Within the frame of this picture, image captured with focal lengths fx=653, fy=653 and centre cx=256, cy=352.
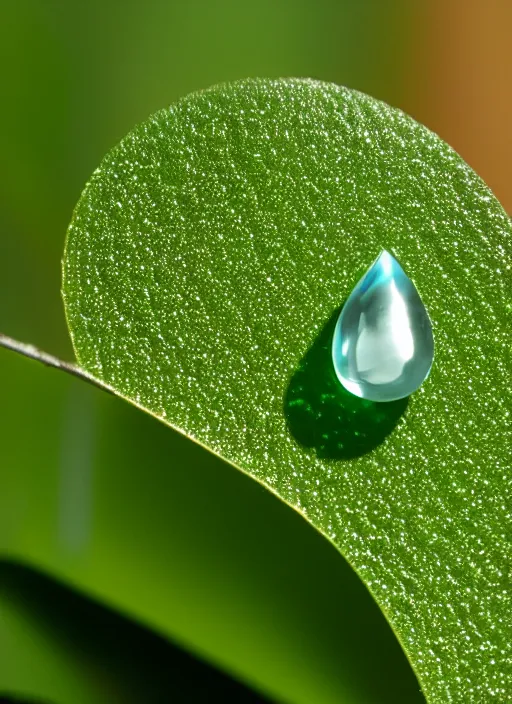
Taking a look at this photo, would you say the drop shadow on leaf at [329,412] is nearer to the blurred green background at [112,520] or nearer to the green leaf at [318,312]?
the green leaf at [318,312]

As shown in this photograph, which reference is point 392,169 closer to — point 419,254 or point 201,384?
point 419,254

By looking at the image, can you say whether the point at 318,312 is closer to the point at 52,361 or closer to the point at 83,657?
the point at 52,361

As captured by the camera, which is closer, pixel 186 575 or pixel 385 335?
pixel 385 335

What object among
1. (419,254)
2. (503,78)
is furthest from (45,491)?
(503,78)

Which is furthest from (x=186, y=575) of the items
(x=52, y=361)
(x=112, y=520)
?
(x=52, y=361)

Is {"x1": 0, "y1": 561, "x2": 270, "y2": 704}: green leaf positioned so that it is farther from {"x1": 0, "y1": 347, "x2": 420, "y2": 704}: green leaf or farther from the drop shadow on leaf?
the drop shadow on leaf

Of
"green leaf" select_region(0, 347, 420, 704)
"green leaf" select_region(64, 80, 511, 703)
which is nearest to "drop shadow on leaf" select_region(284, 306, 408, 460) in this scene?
"green leaf" select_region(64, 80, 511, 703)
